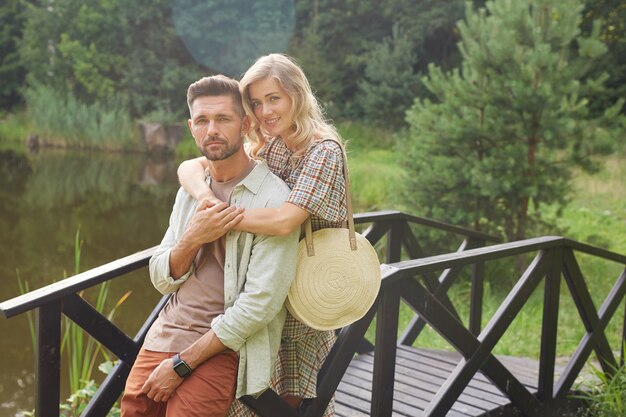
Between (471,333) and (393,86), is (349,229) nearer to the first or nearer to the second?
(471,333)

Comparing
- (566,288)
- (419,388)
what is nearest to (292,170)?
(419,388)

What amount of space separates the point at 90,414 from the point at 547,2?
236 inches

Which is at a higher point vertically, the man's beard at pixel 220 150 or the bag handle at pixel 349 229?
the man's beard at pixel 220 150

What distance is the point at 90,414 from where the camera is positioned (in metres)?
2.50

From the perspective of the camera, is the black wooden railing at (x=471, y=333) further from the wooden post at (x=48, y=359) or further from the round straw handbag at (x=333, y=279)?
the wooden post at (x=48, y=359)

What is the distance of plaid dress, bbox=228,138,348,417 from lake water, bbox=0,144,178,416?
3076 millimetres

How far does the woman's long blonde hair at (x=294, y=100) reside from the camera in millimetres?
2025

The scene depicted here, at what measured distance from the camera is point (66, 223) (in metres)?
11.1

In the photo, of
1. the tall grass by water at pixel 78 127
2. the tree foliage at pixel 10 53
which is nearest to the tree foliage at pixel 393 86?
the tall grass by water at pixel 78 127

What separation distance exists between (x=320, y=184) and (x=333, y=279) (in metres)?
0.28

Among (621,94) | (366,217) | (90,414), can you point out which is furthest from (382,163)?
(90,414)

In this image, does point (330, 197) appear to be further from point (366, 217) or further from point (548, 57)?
point (548, 57)

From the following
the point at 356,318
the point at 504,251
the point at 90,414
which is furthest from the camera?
the point at 504,251

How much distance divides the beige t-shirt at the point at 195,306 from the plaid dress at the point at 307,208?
265 mm
